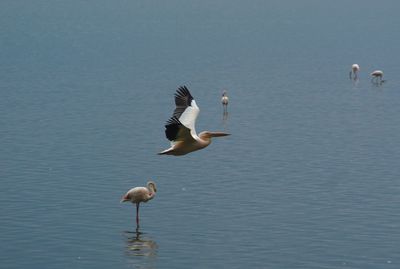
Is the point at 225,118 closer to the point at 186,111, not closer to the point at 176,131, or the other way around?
the point at 186,111

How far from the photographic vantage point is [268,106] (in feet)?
214

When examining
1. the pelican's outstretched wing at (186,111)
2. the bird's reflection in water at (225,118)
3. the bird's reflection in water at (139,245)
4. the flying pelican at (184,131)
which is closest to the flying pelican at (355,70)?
the bird's reflection in water at (225,118)

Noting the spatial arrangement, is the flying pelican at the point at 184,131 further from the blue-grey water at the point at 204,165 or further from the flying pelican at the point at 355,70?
the flying pelican at the point at 355,70

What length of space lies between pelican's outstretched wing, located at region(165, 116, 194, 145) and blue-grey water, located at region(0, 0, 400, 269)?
385cm

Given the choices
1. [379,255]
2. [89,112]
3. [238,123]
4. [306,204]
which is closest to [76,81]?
[89,112]

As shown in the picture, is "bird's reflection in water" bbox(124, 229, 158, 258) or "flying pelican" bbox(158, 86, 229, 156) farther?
"bird's reflection in water" bbox(124, 229, 158, 258)

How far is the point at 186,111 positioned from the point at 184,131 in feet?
4.38

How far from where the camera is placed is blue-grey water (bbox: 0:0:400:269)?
31.4 m

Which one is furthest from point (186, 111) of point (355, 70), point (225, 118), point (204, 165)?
point (355, 70)

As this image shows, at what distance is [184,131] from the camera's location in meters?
27.4

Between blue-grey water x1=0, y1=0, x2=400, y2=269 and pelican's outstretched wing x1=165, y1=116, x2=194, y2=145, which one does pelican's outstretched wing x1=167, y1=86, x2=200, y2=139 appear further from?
blue-grey water x1=0, y1=0, x2=400, y2=269

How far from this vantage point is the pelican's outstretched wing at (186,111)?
28.5 metres

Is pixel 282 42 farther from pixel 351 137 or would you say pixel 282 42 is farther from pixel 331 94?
pixel 351 137

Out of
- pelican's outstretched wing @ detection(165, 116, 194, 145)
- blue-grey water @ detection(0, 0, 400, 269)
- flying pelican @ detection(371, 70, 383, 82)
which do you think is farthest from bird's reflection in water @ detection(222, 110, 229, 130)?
pelican's outstretched wing @ detection(165, 116, 194, 145)
